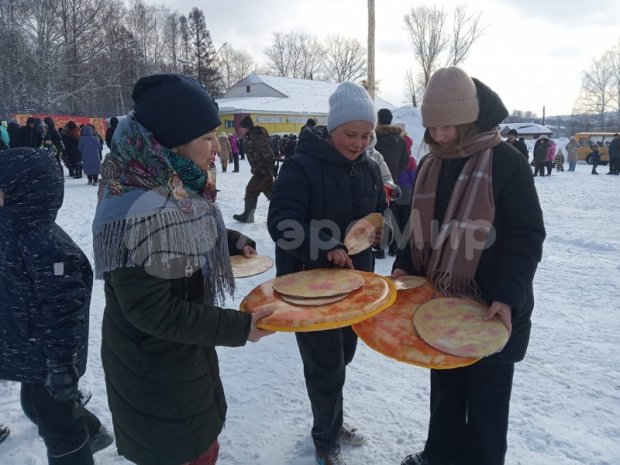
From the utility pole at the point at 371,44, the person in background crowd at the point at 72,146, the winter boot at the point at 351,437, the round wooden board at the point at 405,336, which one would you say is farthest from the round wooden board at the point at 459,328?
the person in background crowd at the point at 72,146

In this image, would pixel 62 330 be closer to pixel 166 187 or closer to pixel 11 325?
pixel 11 325

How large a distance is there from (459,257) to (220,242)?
103 cm

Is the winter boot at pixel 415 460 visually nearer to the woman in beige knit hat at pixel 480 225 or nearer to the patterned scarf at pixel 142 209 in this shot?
the woman in beige knit hat at pixel 480 225

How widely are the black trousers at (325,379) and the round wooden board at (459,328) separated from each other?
59 cm

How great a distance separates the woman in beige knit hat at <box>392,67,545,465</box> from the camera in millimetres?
1689

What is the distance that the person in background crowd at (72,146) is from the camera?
1239 centimetres

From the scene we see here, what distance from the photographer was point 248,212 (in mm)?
7781

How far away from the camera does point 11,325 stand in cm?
193

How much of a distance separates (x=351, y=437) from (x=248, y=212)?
579cm

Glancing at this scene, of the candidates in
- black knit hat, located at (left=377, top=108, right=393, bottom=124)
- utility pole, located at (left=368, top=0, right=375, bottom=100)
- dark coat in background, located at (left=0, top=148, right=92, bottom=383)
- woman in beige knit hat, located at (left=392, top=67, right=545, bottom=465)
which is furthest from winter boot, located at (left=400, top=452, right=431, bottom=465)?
utility pole, located at (left=368, top=0, right=375, bottom=100)

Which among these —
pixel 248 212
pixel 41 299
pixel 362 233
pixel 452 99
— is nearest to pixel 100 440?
pixel 41 299

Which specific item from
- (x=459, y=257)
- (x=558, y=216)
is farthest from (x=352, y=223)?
(x=558, y=216)

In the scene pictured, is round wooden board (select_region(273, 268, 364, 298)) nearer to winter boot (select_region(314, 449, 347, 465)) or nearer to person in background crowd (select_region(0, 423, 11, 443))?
winter boot (select_region(314, 449, 347, 465))

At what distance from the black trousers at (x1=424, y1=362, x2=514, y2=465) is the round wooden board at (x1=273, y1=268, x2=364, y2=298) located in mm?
723
